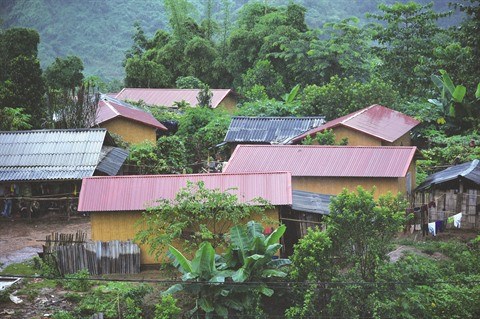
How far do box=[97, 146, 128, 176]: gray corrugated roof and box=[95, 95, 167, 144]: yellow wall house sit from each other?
481 cm

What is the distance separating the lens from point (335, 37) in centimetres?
4625

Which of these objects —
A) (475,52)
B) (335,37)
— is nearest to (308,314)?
(475,52)

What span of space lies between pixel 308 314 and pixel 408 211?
7.41 m

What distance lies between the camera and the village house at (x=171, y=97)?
45.7 m

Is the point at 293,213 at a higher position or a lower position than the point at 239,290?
higher

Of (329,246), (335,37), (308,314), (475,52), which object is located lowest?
(308,314)

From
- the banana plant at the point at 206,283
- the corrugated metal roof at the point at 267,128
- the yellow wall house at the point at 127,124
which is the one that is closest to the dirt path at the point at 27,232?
the banana plant at the point at 206,283

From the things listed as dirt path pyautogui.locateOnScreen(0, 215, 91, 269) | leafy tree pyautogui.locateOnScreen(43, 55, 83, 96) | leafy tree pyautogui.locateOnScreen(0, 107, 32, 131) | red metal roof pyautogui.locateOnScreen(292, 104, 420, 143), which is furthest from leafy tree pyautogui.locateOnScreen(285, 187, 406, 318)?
leafy tree pyautogui.locateOnScreen(43, 55, 83, 96)

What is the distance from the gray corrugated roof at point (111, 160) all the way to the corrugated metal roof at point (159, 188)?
20.1ft

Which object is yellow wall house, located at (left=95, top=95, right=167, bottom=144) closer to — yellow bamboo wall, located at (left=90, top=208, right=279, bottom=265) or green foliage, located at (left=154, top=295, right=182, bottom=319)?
yellow bamboo wall, located at (left=90, top=208, right=279, bottom=265)

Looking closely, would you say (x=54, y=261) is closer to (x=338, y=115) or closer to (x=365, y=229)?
(x=365, y=229)

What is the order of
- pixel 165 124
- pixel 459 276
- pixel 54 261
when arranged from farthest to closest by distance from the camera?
pixel 165 124, pixel 54 261, pixel 459 276

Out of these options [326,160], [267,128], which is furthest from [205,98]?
[326,160]

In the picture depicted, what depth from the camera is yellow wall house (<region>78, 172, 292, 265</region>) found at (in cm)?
2022
